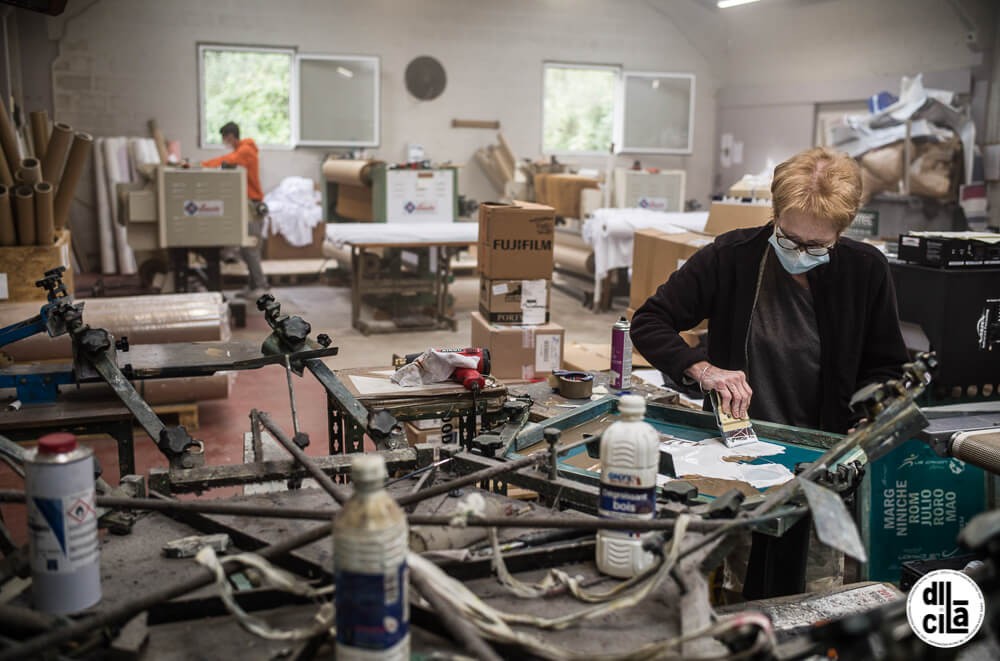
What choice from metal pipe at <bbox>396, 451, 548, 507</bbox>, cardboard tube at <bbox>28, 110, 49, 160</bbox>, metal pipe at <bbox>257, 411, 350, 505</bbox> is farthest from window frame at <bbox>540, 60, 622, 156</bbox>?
metal pipe at <bbox>396, 451, 548, 507</bbox>

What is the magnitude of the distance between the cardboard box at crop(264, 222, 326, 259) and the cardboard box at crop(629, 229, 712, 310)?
584 centimetres

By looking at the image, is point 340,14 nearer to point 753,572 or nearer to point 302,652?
point 753,572

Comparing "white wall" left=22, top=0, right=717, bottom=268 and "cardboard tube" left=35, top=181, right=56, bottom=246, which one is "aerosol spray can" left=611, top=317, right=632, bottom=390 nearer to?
"cardboard tube" left=35, top=181, right=56, bottom=246

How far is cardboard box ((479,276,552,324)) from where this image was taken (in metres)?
4.57

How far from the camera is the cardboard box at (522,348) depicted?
14.8 feet

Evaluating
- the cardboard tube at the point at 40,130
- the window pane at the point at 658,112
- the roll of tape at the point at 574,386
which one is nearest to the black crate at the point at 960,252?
the roll of tape at the point at 574,386

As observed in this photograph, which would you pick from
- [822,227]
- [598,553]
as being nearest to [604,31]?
[822,227]

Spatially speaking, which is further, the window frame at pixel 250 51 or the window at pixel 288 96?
the window at pixel 288 96

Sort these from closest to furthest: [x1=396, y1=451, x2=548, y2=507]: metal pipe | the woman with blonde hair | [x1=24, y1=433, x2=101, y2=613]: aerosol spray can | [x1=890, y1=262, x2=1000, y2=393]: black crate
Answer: [x1=24, y1=433, x2=101, y2=613]: aerosol spray can → [x1=396, y1=451, x2=548, y2=507]: metal pipe → the woman with blonde hair → [x1=890, y1=262, x2=1000, y2=393]: black crate

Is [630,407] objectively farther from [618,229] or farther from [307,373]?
[618,229]

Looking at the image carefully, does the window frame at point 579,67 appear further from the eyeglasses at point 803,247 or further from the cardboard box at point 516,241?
the eyeglasses at point 803,247

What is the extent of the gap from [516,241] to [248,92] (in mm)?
6737

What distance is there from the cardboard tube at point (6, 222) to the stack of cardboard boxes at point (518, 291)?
2402mm

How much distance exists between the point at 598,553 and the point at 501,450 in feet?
1.71
